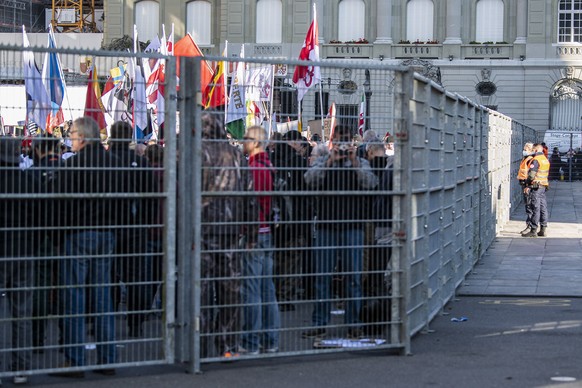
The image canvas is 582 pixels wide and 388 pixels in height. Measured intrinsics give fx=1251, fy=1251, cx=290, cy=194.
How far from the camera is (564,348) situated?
1035 centimetres

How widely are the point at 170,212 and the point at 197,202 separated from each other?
8.0 inches

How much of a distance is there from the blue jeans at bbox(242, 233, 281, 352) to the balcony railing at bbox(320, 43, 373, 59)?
5463 centimetres

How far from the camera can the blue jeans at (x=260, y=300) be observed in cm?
917

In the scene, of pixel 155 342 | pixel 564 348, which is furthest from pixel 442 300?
pixel 155 342

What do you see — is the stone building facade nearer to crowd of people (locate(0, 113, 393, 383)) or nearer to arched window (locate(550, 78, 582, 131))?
arched window (locate(550, 78, 582, 131))

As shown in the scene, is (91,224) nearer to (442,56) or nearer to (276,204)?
(276,204)

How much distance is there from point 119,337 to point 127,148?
159cm

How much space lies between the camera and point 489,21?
6306 centimetres

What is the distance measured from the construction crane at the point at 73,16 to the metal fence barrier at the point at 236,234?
232ft

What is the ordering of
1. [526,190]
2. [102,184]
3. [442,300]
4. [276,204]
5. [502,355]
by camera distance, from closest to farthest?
1. [102,184]
2. [276,204]
3. [502,355]
4. [442,300]
5. [526,190]

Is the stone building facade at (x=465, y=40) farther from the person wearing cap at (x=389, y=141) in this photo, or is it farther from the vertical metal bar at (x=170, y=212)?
the vertical metal bar at (x=170, y=212)

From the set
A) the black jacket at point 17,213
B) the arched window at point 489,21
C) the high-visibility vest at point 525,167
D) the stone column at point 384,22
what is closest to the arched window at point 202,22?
the stone column at point 384,22

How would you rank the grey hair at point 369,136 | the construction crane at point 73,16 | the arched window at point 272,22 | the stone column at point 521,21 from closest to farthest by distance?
1. the grey hair at point 369,136
2. the stone column at point 521,21
3. the arched window at point 272,22
4. the construction crane at point 73,16

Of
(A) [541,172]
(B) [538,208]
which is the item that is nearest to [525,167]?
(A) [541,172]
